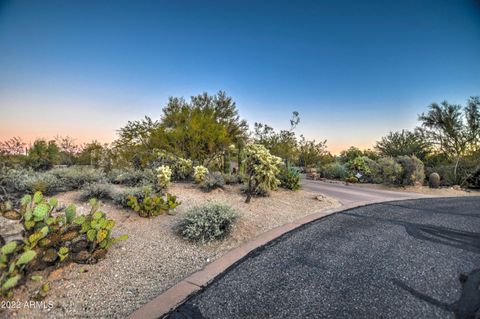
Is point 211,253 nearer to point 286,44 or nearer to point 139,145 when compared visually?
point 139,145

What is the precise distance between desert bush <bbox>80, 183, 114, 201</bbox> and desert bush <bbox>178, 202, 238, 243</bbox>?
2.37 metres

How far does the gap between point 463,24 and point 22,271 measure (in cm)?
1434

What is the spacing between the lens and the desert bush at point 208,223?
3801mm

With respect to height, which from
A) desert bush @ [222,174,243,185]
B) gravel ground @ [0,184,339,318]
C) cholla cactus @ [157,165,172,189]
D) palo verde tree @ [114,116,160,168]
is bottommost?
gravel ground @ [0,184,339,318]

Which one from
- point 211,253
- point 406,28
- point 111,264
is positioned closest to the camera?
point 111,264

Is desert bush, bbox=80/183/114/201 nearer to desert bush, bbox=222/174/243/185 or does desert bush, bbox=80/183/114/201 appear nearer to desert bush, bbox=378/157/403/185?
desert bush, bbox=222/174/243/185

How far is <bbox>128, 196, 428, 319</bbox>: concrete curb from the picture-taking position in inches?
81.9

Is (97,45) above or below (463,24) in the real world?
below

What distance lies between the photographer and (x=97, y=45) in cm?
683

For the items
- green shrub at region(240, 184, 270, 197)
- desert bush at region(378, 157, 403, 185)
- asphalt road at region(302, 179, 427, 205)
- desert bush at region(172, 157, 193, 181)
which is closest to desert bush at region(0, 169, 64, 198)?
desert bush at region(172, 157, 193, 181)

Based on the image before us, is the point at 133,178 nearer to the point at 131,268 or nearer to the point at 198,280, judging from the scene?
the point at 131,268

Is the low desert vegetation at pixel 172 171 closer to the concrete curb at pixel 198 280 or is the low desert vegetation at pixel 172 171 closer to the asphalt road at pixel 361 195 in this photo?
the concrete curb at pixel 198 280

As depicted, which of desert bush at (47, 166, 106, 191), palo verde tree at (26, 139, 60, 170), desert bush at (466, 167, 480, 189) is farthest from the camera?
desert bush at (466, 167, 480, 189)

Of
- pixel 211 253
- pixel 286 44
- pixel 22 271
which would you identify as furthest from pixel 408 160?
pixel 22 271
